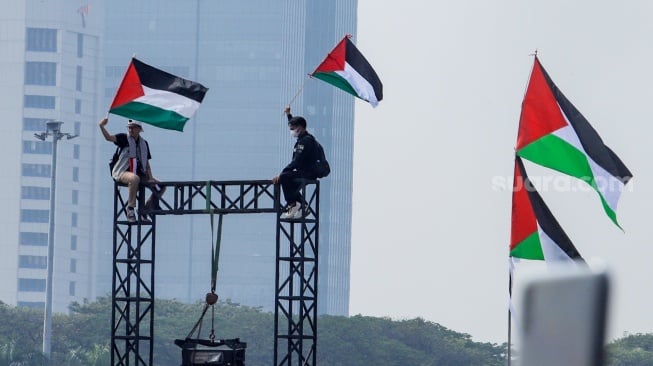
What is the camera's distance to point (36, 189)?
584ft

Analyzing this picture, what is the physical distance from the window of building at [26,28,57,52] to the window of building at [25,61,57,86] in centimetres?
153

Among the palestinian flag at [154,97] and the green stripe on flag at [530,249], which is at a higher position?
the palestinian flag at [154,97]

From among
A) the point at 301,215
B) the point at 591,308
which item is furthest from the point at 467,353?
the point at 591,308

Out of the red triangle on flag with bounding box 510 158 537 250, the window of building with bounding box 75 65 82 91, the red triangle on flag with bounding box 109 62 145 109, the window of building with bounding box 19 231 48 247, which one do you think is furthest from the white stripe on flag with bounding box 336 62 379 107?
the window of building with bounding box 75 65 82 91

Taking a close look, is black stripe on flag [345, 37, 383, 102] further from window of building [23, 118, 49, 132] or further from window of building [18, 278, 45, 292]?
window of building [23, 118, 49, 132]

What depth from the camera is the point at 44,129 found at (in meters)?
183

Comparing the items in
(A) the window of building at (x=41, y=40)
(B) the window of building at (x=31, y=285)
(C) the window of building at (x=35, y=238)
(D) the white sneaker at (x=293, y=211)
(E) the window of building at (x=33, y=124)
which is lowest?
(B) the window of building at (x=31, y=285)

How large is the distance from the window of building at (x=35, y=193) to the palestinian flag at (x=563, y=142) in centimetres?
15825

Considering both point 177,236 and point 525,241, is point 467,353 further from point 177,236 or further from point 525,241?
point 177,236

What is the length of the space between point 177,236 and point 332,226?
1826 cm

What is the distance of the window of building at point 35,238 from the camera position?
174 metres

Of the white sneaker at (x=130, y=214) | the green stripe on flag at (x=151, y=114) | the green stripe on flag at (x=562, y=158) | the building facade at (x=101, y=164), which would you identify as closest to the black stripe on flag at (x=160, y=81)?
the green stripe on flag at (x=151, y=114)

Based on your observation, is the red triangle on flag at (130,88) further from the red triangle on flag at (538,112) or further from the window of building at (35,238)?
the window of building at (35,238)

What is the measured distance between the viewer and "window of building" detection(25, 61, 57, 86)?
185m
